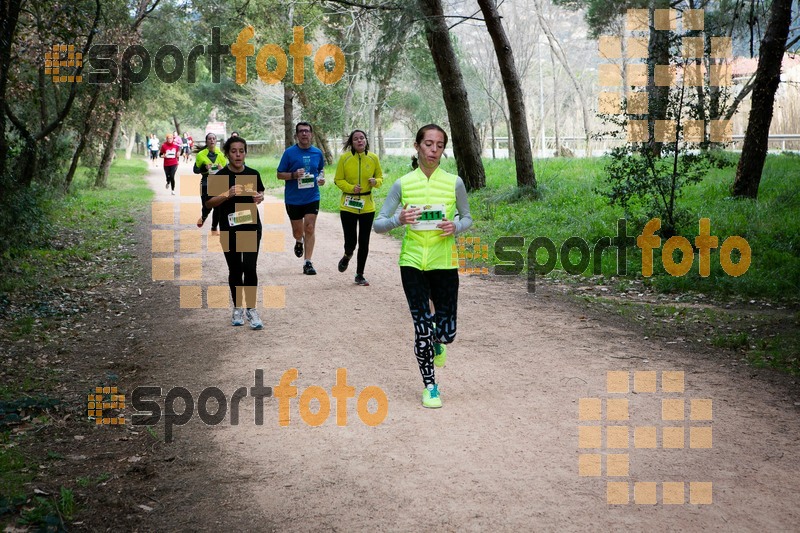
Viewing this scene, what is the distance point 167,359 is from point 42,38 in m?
8.59

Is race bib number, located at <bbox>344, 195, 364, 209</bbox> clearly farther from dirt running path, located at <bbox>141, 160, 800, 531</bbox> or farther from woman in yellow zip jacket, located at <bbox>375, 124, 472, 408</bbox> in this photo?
woman in yellow zip jacket, located at <bbox>375, 124, 472, 408</bbox>

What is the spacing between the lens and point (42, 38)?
1408cm

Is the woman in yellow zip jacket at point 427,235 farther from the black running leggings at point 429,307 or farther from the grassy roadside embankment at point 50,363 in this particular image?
the grassy roadside embankment at point 50,363

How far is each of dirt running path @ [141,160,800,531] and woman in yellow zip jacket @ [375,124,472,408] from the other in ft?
1.83

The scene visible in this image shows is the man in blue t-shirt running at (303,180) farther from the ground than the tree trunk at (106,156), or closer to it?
closer to it

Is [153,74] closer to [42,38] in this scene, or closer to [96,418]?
[42,38]

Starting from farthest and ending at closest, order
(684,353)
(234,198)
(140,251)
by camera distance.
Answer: (140,251) → (234,198) → (684,353)

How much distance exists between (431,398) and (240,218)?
A: 371cm

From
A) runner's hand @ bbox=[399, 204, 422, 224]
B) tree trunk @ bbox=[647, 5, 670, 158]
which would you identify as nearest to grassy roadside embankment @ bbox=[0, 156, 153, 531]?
runner's hand @ bbox=[399, 204, 422, 224]

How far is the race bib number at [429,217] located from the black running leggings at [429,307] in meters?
0.36

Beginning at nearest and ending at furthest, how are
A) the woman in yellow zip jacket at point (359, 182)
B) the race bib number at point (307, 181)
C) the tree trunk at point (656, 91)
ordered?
the woman in yellow zip jacket at point (359, 182)
the race bib number at point (307, 181)
the tree trunk at point (656, 91)

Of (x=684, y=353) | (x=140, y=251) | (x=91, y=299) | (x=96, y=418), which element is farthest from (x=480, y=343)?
(x=140, y=251)

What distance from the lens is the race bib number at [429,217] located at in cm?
633

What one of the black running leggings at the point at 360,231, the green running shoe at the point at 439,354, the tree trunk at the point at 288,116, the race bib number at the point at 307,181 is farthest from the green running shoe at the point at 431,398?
the tree trunk at the point at 288,116
